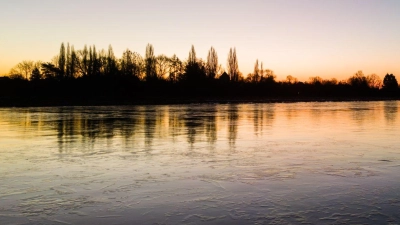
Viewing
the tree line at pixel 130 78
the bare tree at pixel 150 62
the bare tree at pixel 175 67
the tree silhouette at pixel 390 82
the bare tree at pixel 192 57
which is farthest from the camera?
the tree silhouette at pixel 390 82

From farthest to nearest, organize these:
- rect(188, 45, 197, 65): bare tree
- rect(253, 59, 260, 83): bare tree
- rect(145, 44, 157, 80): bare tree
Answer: rect(253, 59, 260, 83): bare tree < rect(188, 45, 197, 65): bare tree < rect(145, 44, 157, 80): bare tree

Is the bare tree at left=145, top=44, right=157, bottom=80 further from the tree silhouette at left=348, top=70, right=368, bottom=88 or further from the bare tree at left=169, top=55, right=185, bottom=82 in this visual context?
the tree silhouette at left=348, top=70, right=368, bottom=88

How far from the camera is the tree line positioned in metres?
58.3

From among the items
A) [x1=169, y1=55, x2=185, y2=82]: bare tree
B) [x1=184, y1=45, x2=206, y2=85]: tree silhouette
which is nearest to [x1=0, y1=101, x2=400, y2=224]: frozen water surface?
[x1=184, y1=45, x2=206, y2=85]: tree silhouette

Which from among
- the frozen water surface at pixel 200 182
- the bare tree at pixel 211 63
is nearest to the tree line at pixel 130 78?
the bare tree at pixel 211 63

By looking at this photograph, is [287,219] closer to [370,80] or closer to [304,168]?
[304,168]

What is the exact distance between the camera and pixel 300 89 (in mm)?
111188

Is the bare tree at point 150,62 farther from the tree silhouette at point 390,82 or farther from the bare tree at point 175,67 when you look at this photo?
the tree silhouette at point 390,82

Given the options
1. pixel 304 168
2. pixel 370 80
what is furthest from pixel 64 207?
pixel 370 80

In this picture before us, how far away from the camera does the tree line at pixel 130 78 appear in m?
58.3

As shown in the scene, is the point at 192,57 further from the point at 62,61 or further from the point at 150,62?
the point at 62,61

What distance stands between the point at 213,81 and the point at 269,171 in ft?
220

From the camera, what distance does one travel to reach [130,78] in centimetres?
6206

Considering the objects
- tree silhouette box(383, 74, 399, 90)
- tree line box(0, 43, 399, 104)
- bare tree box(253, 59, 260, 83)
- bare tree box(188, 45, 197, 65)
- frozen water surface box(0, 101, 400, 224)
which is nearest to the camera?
frozen water surface box(0, 101, 400, 224)
